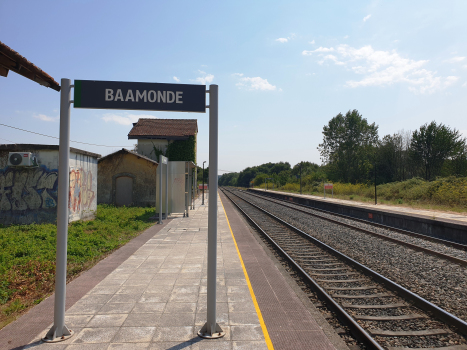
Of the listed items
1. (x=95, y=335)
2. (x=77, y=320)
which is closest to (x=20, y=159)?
(x=77, y=320)

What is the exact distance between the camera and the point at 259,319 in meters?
4.24

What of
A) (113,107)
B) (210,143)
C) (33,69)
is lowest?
(210,143)

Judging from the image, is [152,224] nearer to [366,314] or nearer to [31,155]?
[31,155]

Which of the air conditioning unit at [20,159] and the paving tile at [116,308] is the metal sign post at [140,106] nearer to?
the paving tile at [116,308]

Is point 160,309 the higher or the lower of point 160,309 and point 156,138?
the lower

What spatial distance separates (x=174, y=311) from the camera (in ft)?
14.7

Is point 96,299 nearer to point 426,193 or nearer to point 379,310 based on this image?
point 379,310

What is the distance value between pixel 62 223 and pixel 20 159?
10301mm

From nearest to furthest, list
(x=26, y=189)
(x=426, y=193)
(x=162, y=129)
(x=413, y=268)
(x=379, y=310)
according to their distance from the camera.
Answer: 1. (x=379, y=310)
2. (x=413, y=268)
3. (x=26, y=189)
4. (x=426, y=193)
5. (x=162, y=129)

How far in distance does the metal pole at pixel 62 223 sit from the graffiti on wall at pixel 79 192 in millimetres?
9593

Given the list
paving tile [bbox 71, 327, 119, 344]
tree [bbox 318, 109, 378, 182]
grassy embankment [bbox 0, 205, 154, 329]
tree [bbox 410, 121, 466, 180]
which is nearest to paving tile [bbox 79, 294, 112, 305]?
grassy embankment [bbox 0, 205, 154, 329]

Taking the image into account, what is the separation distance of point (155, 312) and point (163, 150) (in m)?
25.9

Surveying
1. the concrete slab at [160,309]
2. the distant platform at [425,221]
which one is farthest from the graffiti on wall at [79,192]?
the distant platform at [425,221]

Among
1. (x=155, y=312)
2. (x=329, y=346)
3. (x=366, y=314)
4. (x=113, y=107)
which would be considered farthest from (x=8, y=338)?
(x=366, y=314)
